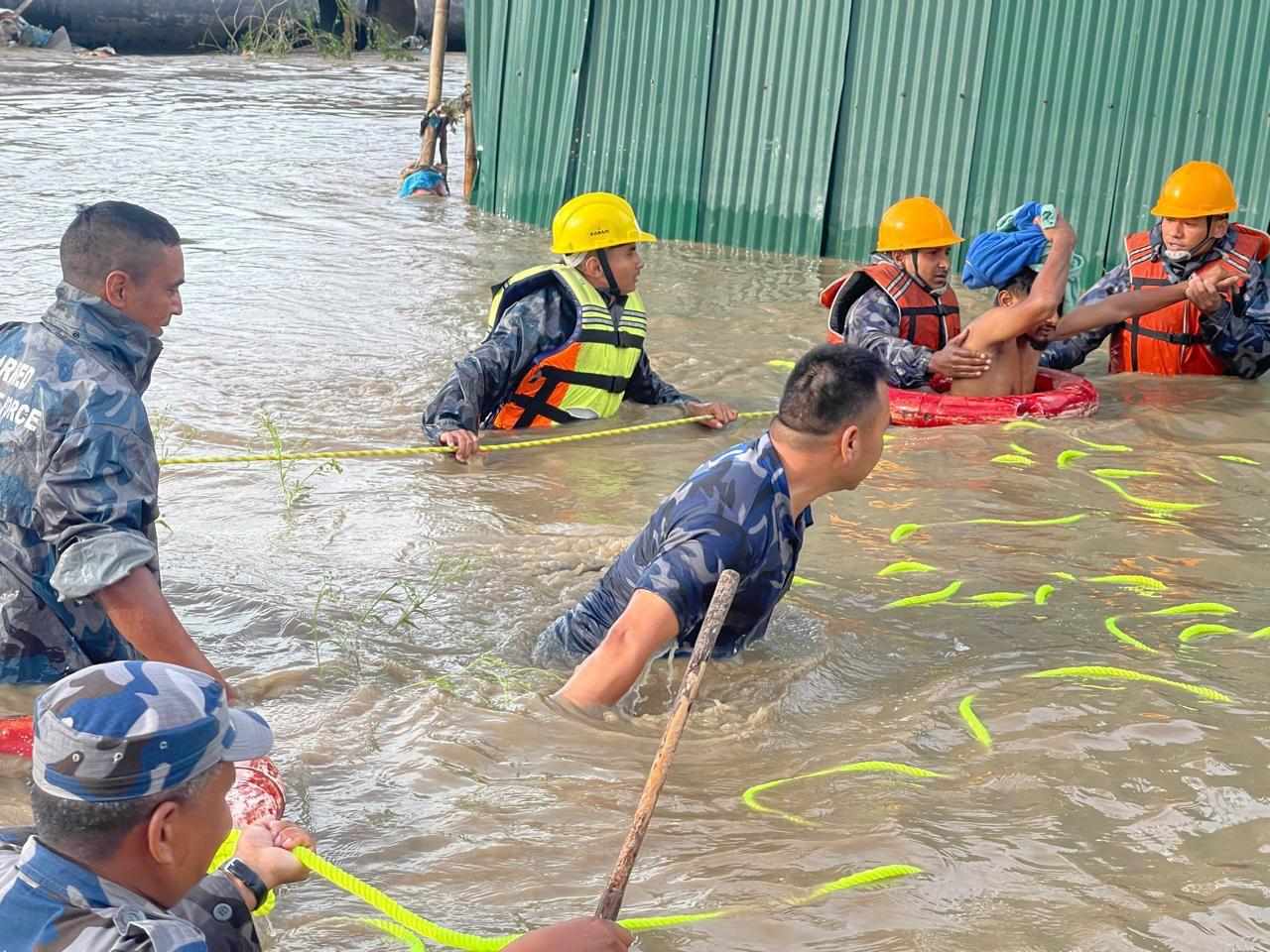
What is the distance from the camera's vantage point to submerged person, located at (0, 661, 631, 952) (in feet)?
7.54

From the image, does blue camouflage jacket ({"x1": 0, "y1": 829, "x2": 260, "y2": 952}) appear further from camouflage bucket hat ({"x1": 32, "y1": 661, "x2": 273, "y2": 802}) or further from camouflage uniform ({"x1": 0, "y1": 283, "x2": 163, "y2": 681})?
camouflage uniform ({"x1": 0, "y1": 283, "x2": 163, "y2": 681})

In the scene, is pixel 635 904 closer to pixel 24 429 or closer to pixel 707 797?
pixel 707 797

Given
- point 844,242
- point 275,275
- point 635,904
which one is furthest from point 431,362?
point 635,904

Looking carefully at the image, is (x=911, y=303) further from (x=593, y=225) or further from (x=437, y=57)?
(x=437, y=57)

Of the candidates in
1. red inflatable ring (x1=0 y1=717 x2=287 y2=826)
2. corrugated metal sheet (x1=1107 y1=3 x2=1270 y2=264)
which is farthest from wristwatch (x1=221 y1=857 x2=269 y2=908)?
corrugated metal sheet (x1=1107 y1=3 x2=1270 y2=264)

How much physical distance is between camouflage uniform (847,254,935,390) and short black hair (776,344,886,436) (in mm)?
3573

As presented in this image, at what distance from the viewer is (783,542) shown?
4566 millimetres

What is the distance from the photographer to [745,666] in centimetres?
513

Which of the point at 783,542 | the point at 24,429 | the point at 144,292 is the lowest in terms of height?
the point at 783,542

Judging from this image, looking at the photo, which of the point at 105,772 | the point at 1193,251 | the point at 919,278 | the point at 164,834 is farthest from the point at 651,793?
the point at 1193,251

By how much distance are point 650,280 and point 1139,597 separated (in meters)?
6.28

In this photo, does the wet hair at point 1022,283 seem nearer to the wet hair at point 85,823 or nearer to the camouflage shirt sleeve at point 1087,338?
the camouflage shirt sleeve at point 1087,338

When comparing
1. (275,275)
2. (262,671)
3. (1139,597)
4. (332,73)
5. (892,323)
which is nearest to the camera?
(262,671)

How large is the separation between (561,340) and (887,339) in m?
1.74
